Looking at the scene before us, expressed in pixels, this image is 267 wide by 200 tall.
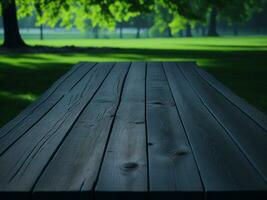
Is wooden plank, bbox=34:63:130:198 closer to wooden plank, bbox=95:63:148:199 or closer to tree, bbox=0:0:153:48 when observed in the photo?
wooden plank, bbox=95:63:148:199

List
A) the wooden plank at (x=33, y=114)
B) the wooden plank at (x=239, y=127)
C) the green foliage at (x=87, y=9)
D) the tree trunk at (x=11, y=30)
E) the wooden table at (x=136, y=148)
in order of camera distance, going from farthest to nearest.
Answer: the green foliage at (x=87, y=9) → the tree trunk at (x=11, y=30) → the wooden plank at (x=33, y=114) → the wooden plank at (x=239, y=127) → the wooden table at (x=136, y=148)

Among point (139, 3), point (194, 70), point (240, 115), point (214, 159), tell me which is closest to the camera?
point (214, 159)

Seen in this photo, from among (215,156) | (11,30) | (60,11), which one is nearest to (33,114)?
(215,156)

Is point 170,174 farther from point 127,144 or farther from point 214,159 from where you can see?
point 127,144

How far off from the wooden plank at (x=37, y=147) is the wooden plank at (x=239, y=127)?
3.70ft

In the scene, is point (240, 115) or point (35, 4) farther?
point (35, 4)

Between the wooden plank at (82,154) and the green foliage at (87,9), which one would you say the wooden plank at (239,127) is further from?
the green foliage at (87,9)

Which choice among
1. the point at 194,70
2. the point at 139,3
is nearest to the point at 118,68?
the point at 194,70

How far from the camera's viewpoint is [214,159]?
2.60m

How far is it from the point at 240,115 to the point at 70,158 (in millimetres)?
1873

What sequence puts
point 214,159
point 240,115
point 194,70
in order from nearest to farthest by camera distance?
1. point 214,159
2. point 240,115
3. point 194,70

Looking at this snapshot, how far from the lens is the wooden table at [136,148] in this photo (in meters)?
2.14

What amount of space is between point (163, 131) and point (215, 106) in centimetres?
123

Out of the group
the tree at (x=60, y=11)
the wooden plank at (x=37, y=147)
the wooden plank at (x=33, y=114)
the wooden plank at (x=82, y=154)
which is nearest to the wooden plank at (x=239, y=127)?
the wooden plank at (x=82, y=154)
